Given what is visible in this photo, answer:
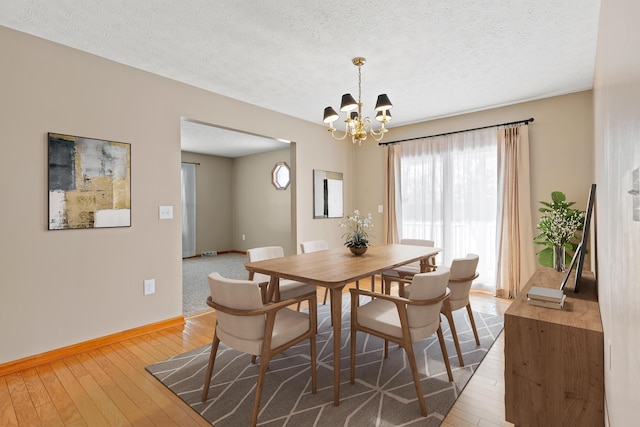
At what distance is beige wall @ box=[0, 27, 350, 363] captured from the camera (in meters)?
2.41

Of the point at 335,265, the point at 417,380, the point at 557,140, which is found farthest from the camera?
the point at 557,140

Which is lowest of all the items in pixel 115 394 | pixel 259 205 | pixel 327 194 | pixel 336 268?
pixel 115 394

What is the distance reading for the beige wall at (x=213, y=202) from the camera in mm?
7719

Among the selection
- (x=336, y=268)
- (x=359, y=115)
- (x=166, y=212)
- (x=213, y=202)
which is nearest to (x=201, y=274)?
(x=166, y=212)

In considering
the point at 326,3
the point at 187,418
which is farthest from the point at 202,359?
the point at 326,3

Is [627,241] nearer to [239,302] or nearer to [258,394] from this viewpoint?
[239,302]

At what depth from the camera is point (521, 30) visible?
2447 mm

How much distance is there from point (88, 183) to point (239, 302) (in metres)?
2.04

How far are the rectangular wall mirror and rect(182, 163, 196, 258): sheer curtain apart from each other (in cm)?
380

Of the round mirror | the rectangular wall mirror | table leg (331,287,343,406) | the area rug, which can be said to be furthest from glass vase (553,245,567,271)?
the round mirror

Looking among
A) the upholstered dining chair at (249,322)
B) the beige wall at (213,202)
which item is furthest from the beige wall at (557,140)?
the beige wall at (213,202)

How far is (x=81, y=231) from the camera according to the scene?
2732 mm

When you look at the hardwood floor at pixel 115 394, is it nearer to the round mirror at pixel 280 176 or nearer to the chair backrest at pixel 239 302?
the chair backrest at pixel 239 302

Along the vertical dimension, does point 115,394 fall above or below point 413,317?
below
